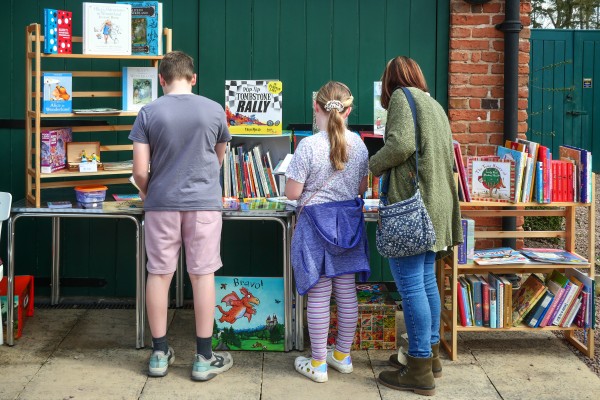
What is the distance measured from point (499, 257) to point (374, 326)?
0.88 metres

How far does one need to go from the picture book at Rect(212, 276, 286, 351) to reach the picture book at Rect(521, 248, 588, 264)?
5.13 ft

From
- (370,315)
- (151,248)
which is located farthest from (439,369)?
(151,248)

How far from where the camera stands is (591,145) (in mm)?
12523

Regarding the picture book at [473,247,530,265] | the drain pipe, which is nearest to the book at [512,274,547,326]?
the picture book at [473,247,530,265]

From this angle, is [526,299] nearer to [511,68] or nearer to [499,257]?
[499,257]

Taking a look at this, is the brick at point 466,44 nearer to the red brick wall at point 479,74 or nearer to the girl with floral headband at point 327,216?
the red brick wall at point 479,74

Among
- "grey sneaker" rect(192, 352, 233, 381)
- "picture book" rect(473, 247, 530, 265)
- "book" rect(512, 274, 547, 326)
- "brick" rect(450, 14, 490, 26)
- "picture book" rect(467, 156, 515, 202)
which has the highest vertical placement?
"brick" rect(450, 14, 490, 26)

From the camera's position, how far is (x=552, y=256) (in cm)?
529

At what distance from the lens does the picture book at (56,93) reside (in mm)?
5367

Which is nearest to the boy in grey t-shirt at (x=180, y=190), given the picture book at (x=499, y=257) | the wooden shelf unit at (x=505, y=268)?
the wooden shelf unit at (x=505, y=268)

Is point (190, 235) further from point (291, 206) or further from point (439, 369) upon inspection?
point (439, 369)

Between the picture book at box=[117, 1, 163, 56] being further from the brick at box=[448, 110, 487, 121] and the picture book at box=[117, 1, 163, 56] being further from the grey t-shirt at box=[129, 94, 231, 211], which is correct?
the brick at box=[448, 110, 487, 121]

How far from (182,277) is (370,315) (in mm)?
1584

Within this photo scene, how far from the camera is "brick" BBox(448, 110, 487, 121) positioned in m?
6.02
